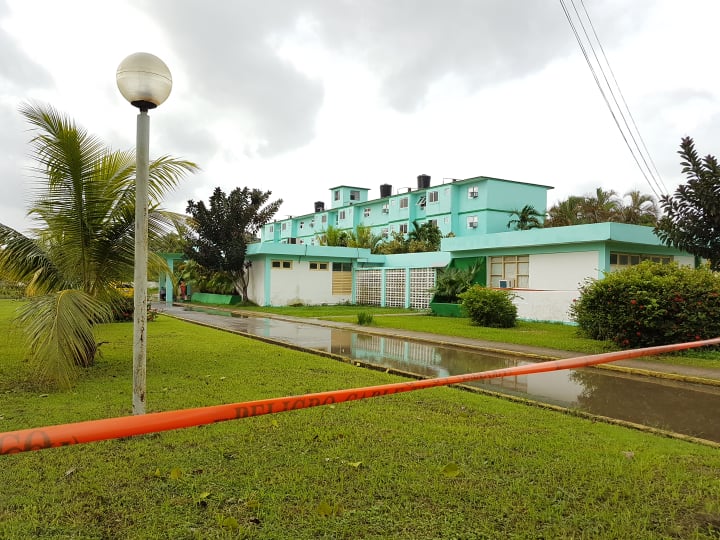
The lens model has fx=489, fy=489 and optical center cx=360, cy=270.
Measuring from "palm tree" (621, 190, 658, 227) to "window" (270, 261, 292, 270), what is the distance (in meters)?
21.0

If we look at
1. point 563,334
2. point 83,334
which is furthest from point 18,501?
point 563,334

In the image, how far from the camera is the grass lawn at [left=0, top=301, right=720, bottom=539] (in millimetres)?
2816

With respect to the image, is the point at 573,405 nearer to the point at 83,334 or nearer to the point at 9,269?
the point at 83,334

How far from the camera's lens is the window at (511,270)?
19.2 m

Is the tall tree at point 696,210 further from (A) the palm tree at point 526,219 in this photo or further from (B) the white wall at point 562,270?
(A) the palm tree at point 526,219

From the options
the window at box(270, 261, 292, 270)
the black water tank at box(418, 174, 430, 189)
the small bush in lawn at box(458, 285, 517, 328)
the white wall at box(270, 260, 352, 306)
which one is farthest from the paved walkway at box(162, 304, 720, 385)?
the black water tank at box(418, 174, 430, 189)

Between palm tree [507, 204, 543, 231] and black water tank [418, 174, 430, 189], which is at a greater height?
black water tank [418, 174, 430, 189]

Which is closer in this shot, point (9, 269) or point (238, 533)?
point (238, 533)

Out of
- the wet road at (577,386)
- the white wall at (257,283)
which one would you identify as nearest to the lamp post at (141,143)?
the wet road at (577,386)

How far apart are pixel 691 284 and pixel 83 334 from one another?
1133 cm

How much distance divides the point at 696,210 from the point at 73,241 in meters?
12.4

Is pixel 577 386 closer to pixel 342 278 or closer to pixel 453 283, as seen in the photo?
pixel 453 283

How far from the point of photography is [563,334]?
13.6m

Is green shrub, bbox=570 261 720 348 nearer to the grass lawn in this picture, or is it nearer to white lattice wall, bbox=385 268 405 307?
the grass lawn
